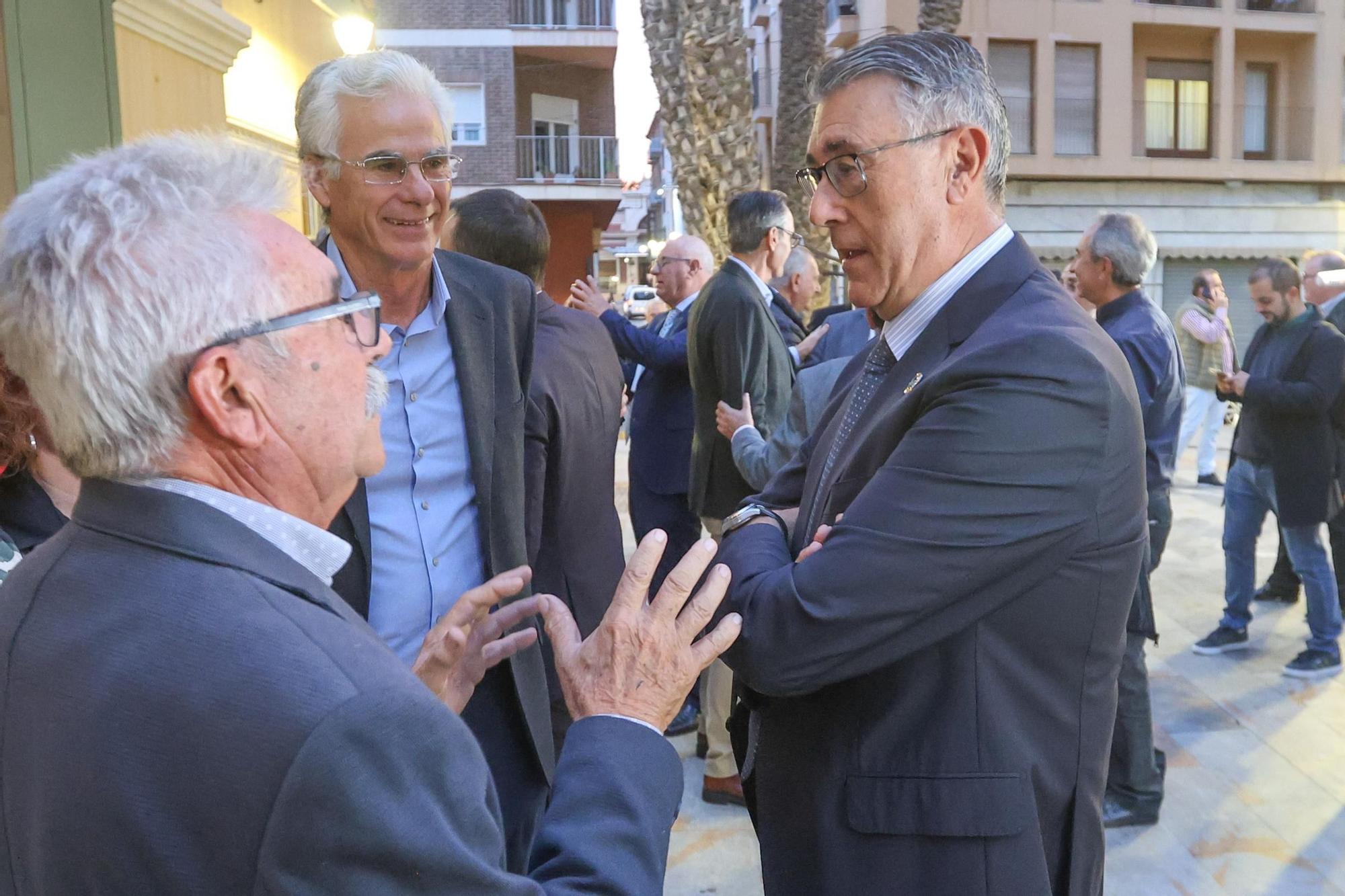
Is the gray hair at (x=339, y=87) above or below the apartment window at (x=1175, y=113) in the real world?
below

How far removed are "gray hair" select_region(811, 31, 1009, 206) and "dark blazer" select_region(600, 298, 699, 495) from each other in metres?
3.37

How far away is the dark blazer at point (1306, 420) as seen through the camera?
20.1 ft

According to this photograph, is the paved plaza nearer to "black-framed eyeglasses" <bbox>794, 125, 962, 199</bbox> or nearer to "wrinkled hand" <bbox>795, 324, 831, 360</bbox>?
"wrinkled hand" <bbox>795, 324, 831, 360</bbox>

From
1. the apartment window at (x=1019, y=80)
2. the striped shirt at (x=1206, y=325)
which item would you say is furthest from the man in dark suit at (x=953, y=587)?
the apartment window at (x=1019, y=80)

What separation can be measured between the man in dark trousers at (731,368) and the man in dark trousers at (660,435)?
1.26 ft

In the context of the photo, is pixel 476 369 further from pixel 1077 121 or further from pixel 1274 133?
pixel 1274 133

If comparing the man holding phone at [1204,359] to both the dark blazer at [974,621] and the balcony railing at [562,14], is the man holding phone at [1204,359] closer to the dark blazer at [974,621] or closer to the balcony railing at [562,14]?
the dark blazer at [974,621]

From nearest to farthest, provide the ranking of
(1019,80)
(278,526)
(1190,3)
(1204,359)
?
(278,526) → (1204,359) → (1019,80) → (1190,3)

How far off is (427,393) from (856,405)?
3.32 ft

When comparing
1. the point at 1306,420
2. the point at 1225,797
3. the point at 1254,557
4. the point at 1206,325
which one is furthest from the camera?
the point at 1206,325

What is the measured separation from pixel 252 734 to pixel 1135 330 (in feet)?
14.0

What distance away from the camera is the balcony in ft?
87.8

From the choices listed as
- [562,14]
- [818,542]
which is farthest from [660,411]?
[562,14]

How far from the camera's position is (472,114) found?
23750mm
